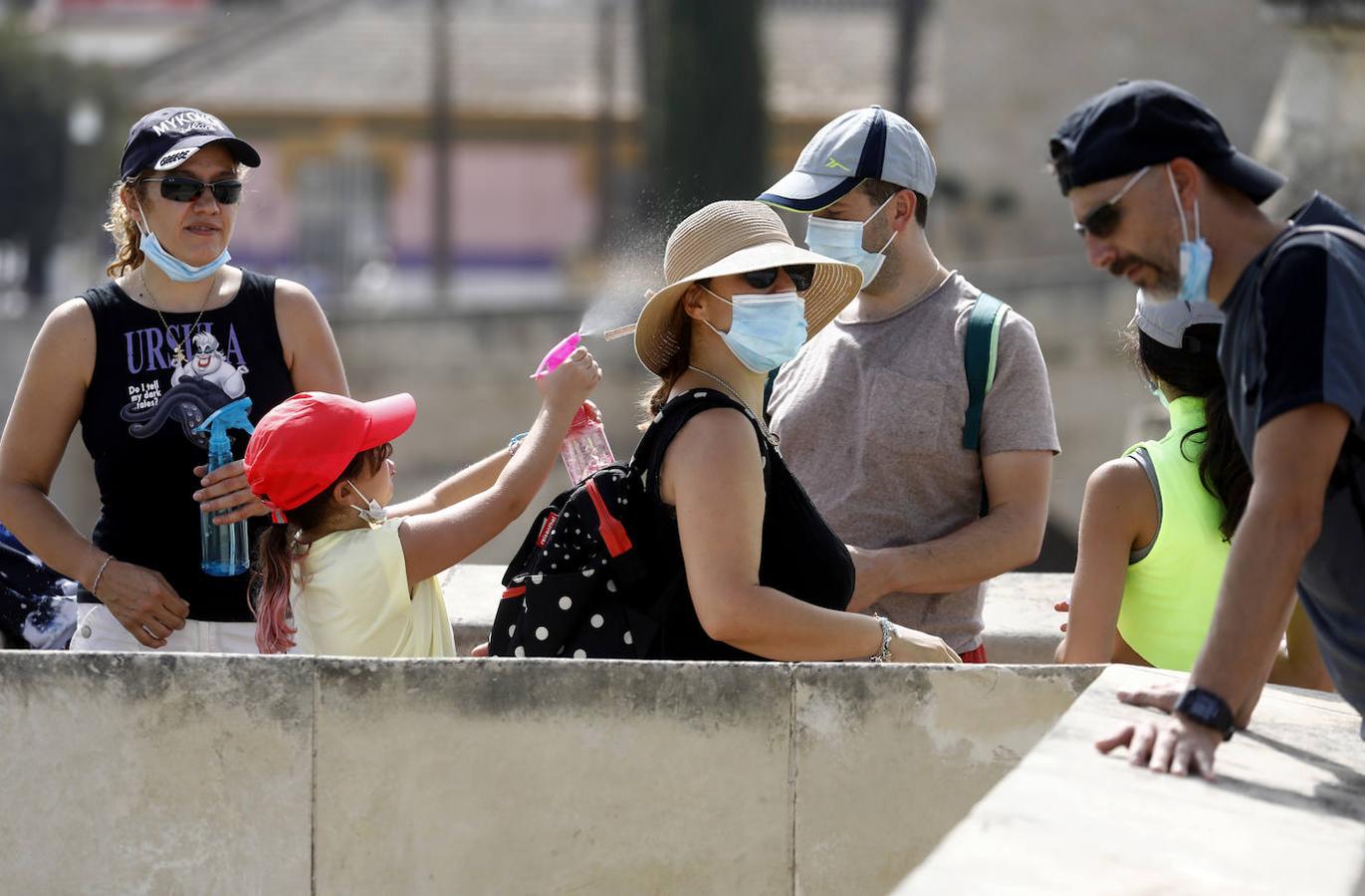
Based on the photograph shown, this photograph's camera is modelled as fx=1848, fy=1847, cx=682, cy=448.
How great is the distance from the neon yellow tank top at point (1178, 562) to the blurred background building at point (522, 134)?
14.6m

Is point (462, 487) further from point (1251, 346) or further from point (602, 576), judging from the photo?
point (1251, 346)

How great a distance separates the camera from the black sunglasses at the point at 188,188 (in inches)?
163

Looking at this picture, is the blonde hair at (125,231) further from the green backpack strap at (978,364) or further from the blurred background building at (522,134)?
the blurred background building at (522,134)

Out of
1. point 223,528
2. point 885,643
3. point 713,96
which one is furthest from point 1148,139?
point 713,96

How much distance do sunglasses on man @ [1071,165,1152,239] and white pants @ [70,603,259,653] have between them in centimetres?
212

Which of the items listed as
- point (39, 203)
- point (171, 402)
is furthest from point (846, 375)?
point (39, 203)

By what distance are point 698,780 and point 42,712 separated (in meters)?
1.17

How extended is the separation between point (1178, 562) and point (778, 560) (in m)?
0.80

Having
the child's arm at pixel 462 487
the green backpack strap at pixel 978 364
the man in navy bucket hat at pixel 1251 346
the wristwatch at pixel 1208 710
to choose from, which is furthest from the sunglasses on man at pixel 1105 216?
the child's arm at pixel 462 487

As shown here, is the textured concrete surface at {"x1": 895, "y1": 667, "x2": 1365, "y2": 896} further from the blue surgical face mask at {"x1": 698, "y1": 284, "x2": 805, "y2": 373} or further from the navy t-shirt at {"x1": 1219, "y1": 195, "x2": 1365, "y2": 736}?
the blue surgical face mask at {"x1": 698, "y1": 284, "x2": 805, "y2": 373}

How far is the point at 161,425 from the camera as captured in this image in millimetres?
4027

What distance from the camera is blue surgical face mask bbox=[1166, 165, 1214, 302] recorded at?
267 centimetres

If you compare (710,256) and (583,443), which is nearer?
(710,256)

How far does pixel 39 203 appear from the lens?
116ft
